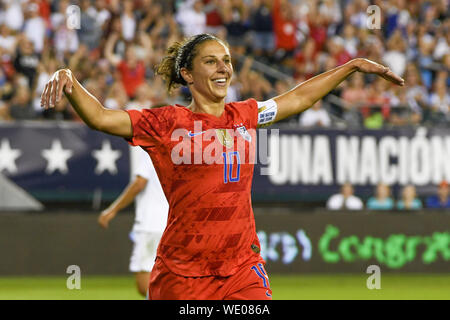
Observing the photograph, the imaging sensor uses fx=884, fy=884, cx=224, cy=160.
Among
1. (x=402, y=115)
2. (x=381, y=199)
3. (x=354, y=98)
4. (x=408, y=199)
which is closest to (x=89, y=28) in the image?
(x=354, y=98)

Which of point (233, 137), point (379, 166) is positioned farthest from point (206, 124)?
point (379, 166)

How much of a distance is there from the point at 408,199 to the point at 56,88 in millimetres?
10293

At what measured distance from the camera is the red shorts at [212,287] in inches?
198

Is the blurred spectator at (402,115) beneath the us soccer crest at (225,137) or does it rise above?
above

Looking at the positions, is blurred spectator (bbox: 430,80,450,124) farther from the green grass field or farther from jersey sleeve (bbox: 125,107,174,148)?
jersey sleeve (bbox: 125,107,174,148)

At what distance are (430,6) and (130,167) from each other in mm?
8922

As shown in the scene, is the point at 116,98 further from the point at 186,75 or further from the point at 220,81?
→ the point at 220,81

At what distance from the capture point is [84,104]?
187 inches

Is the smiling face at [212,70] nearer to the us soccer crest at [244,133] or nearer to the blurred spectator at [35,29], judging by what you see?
the us soccer crest at [244,133]

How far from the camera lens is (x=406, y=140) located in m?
14.1

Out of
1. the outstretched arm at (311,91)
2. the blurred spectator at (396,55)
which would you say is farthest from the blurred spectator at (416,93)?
the outstretched arm at (311,91)

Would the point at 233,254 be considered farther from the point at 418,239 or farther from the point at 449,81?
the point at 449,81

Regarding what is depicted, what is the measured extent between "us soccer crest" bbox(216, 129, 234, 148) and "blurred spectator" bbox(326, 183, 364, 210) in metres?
8.89

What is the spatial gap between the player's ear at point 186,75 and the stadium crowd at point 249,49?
7.71m
